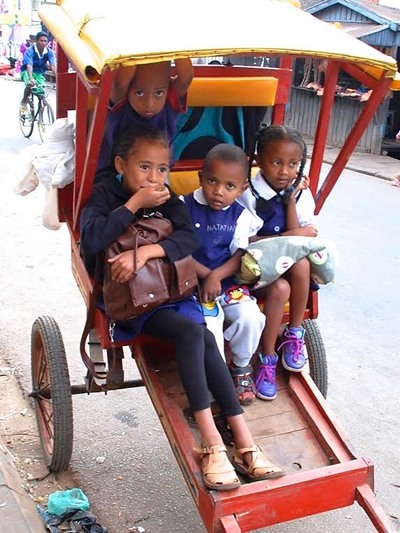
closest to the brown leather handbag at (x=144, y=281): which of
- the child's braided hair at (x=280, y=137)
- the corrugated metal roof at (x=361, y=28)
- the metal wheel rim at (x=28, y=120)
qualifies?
the child's braided hair at (x=280, y=137)

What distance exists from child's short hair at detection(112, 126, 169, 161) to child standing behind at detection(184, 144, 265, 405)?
26cm

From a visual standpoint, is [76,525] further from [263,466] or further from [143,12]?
[143,12]

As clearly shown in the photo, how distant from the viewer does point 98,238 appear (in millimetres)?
2482

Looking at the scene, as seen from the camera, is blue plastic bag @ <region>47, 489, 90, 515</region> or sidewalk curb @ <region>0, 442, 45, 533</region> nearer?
sidewalk curb @ <region>0, 442, 45, 533</region>

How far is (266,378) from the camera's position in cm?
285

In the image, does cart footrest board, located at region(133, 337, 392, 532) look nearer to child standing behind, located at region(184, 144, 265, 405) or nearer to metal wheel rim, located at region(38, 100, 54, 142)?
child standing behind, located at region(184, 144, 265, 405)

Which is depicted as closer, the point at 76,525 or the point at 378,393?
the point at 76,525

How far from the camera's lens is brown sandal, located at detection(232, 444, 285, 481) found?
2297 mm

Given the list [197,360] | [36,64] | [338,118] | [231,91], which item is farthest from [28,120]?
[197,360]

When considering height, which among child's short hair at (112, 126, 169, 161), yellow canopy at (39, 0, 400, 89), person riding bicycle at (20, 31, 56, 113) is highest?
yellow canopy at (39, 0, 400, 89)

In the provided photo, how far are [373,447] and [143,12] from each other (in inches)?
94.9

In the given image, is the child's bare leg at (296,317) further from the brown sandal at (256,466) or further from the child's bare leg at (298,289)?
the brown sandal at (256,466)

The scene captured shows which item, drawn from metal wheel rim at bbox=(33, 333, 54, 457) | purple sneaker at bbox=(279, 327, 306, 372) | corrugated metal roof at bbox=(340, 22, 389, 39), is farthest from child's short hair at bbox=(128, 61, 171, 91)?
corrugated metal roof at bbox=(340, 22, 389, 39)

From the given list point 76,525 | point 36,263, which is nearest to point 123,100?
point 76,525
